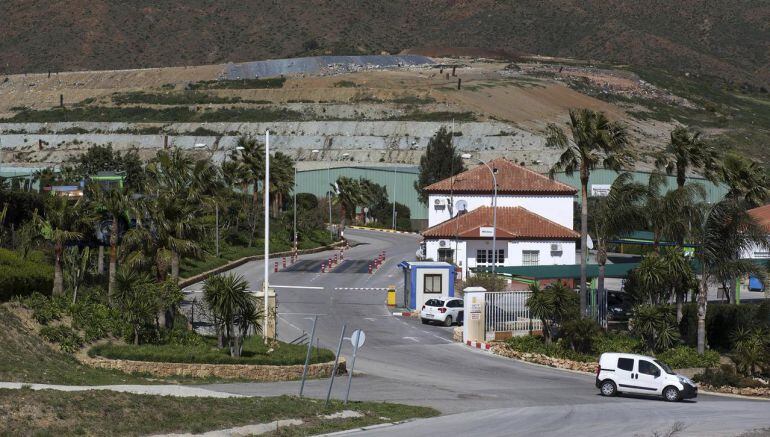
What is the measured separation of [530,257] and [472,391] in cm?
3663

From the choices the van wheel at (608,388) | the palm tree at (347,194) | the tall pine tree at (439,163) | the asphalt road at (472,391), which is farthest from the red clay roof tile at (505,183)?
the van wheel at (608,388)

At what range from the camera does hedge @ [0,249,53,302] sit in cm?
3666

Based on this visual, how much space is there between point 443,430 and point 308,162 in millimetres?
112489

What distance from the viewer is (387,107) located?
167m

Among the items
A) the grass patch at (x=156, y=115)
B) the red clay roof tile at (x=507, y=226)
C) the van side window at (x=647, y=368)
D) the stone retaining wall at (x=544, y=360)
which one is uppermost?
the grass patch at (x=156, y=115)

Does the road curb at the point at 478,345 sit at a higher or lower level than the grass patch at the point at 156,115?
lower

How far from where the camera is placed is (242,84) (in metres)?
191

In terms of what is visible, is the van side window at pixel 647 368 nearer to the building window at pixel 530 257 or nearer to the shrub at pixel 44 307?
the shrub at pixel 44 307

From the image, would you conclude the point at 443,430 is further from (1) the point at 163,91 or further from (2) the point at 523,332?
(1) the point at 163,91

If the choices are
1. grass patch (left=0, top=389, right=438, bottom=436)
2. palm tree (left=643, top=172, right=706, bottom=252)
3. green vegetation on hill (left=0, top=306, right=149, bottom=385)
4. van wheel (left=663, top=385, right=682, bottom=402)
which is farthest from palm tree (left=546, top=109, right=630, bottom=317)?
green vegetation on hill (left=0, top=306, right=149, bottom=385)

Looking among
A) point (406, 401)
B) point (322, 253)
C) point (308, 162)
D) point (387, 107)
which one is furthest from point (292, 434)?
point (387, 107)

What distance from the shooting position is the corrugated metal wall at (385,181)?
120 meters

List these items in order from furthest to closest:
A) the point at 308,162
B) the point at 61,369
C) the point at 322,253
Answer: the point at 308,162, the point at 322,253, the point at 61,369

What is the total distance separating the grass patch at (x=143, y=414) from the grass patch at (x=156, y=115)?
13512 cm
